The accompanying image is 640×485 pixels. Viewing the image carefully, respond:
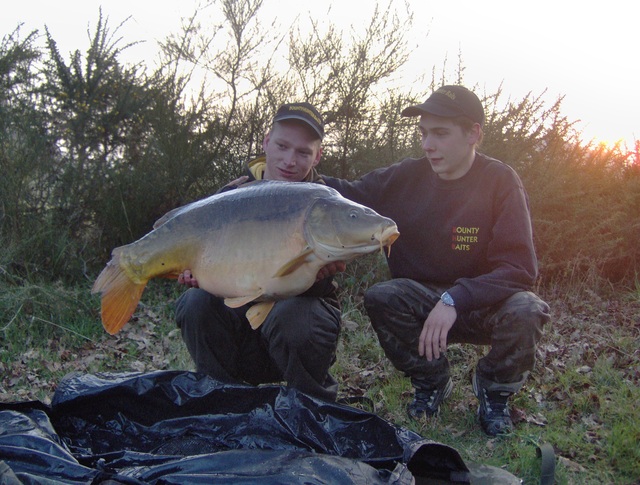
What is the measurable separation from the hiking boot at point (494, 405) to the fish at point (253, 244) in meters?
0.92

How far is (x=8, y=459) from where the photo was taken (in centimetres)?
162

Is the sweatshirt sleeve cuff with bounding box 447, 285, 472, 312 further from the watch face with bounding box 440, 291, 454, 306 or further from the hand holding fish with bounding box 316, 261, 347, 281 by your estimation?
the hand holding fish with bounding box 316, 261, 347, 281

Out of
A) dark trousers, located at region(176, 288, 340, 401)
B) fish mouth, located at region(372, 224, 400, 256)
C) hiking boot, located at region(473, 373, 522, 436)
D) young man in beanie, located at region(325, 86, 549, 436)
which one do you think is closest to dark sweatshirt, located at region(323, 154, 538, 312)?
young man in beanie, located at region(325, 86, 549, 436)

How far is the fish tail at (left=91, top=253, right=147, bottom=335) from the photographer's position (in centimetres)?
215

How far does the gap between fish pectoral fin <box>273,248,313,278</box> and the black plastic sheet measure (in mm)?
404

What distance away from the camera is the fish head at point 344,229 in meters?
1.91

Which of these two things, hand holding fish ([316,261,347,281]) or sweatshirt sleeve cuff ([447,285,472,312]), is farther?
sweatshirt sleeve cuff ([447,285,472,312])

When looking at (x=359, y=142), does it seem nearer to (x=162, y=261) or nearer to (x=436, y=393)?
(x=436, y=393)

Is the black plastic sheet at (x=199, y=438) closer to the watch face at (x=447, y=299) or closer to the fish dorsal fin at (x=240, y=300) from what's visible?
the fish dorsal fin at (x=240, y=300)

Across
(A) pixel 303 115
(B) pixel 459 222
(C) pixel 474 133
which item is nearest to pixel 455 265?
(B) pixel 459 222

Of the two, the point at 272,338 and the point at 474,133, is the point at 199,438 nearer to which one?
the point at 272,338

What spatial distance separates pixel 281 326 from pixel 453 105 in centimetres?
117

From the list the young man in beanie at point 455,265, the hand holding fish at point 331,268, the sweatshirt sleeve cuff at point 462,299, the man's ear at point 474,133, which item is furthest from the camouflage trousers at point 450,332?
the man's ear at point 474,133

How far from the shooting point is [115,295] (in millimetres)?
2160
